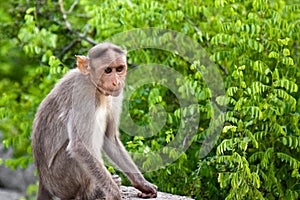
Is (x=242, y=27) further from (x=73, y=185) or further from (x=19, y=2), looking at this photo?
(x=19, y=2)

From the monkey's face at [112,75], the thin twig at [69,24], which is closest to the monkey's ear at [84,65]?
the monkey's face at [112,75]

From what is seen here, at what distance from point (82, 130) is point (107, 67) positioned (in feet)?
1.74

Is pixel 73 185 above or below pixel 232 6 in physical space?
below

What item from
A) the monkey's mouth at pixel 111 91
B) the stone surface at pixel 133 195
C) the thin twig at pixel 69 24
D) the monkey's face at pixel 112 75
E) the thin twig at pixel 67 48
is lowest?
the stone surface at pixel 133 195

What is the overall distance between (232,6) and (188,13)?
518mm

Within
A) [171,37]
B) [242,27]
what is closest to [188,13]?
[171,37]

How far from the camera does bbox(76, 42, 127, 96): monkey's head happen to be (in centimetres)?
498

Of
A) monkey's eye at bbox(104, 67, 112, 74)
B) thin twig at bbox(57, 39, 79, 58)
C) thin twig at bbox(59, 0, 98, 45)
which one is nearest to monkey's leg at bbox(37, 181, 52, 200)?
monkey's eye at bbox(104, 67, 112, 74)

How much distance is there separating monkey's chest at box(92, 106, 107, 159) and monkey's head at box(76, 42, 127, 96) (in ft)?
0.73

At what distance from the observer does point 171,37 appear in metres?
7.00

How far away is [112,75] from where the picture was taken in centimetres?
499

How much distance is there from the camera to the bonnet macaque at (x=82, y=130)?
504cm

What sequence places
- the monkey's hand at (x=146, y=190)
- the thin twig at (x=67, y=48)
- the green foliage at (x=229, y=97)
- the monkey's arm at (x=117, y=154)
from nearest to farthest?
the monkey's hand at (x=146, y=190)
the monkey's arm at (x=117, y=154)
the green foliage at (x=229, y=97)
the thin twig at (x=67, y=48)

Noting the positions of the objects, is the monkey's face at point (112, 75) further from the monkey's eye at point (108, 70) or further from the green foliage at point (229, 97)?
the green foliage at point (229, 97)
